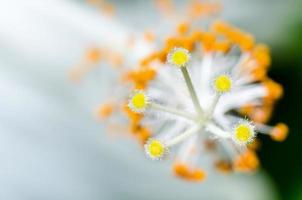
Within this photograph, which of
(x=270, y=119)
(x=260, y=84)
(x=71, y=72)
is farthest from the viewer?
(x=270, y=119)

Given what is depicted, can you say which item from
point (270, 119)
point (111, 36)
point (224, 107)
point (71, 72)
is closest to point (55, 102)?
point (71, 72)

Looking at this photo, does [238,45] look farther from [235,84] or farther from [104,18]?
[104,18]

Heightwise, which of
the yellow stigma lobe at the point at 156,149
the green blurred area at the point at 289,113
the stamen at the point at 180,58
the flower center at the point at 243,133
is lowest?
the yellow stigma lobe at the point at 156,149

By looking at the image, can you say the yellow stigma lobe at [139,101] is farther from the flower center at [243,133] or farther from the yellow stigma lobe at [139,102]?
the flower center at [243,133]

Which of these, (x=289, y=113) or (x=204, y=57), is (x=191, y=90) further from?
(x=289, y=113)

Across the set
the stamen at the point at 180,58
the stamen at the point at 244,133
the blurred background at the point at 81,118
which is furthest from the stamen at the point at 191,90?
the blurred background at the point at 81,118

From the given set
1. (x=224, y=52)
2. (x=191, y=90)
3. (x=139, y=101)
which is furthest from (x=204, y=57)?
(x=139, y=101)

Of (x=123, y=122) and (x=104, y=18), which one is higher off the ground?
(x=104, y=18)
